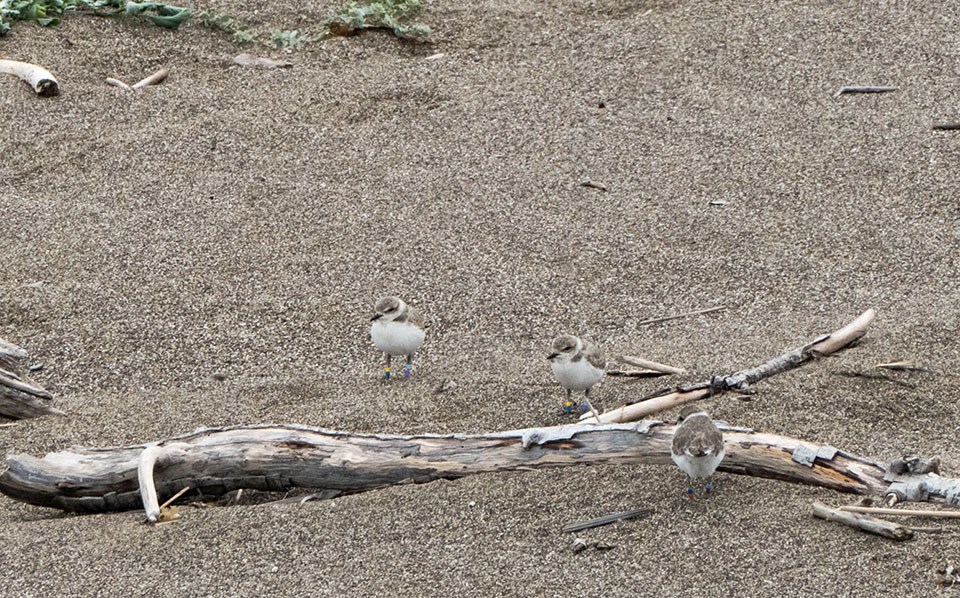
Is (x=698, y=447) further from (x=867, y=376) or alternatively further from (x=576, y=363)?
(x=867, y=376)

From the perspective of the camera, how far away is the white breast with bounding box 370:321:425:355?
6.91 metres

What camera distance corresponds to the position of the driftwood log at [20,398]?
673 centimetres

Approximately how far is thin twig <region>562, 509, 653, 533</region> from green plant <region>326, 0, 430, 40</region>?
7457 mm

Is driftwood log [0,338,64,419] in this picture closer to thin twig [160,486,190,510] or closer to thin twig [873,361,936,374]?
thin twig [160,486,190,510]

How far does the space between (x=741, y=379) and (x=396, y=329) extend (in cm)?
189

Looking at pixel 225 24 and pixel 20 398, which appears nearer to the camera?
pixel 20 398

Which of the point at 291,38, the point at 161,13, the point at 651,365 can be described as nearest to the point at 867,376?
the point at 651,365

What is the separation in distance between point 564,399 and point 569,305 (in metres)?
1.28

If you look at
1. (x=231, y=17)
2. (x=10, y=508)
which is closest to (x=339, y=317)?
(x=10, y=508)

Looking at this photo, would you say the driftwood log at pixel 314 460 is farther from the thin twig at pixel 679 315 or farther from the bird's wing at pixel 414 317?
the thin twig at pixel 679 315

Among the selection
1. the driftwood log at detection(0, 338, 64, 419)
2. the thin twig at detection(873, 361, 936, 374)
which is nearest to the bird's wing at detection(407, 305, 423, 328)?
the driftwood log at detection(0, 338, 64, 419)

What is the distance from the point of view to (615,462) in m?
5.45

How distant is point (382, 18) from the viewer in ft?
39.0

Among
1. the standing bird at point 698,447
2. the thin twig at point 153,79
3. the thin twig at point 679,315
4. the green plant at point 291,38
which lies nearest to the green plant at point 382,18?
the green plant at point 291,38
